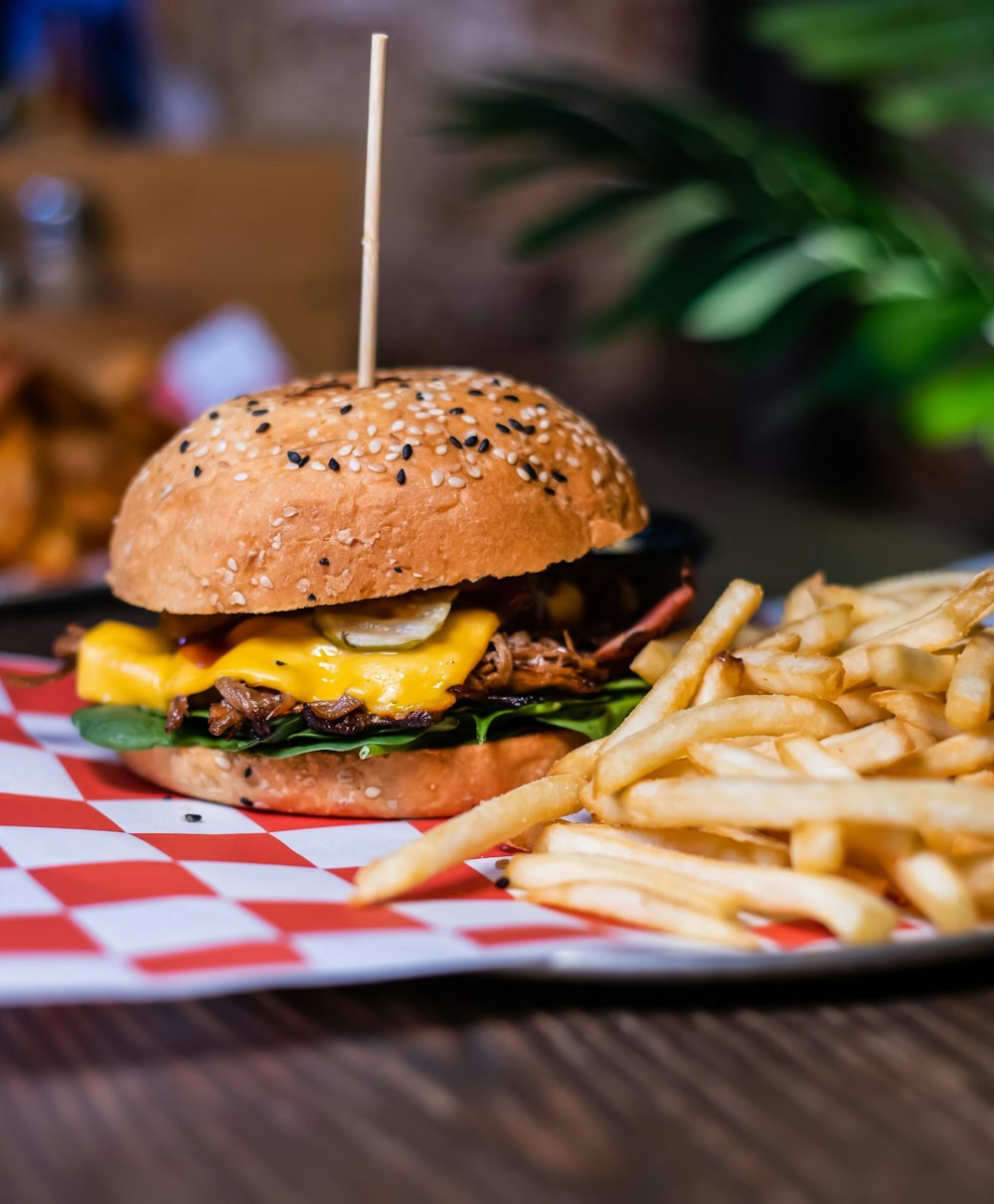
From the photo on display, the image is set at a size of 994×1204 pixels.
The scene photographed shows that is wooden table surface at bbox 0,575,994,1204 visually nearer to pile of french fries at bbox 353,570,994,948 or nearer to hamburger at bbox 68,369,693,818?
pile of french fries at bbox 353,570,994,948

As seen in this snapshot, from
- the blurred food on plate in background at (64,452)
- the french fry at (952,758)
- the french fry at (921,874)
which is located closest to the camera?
the french fry at (921,874)

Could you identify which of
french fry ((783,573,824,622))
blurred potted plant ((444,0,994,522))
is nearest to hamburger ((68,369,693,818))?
french fry ((783,573,824,622))

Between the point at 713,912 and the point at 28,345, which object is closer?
the point at 713,912

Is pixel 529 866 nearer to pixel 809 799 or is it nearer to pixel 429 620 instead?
pixel 809 799

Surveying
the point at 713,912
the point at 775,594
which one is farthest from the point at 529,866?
the point at 775,594

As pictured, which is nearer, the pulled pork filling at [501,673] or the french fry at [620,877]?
the french fry at [620,877]

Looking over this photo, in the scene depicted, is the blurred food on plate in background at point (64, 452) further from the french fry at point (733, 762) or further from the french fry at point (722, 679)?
the french fry at point (733, 762)

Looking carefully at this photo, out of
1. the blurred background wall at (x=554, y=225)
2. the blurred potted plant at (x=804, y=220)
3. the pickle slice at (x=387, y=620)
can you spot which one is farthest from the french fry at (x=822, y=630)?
the blurred background wall at (x=554, y=225)
